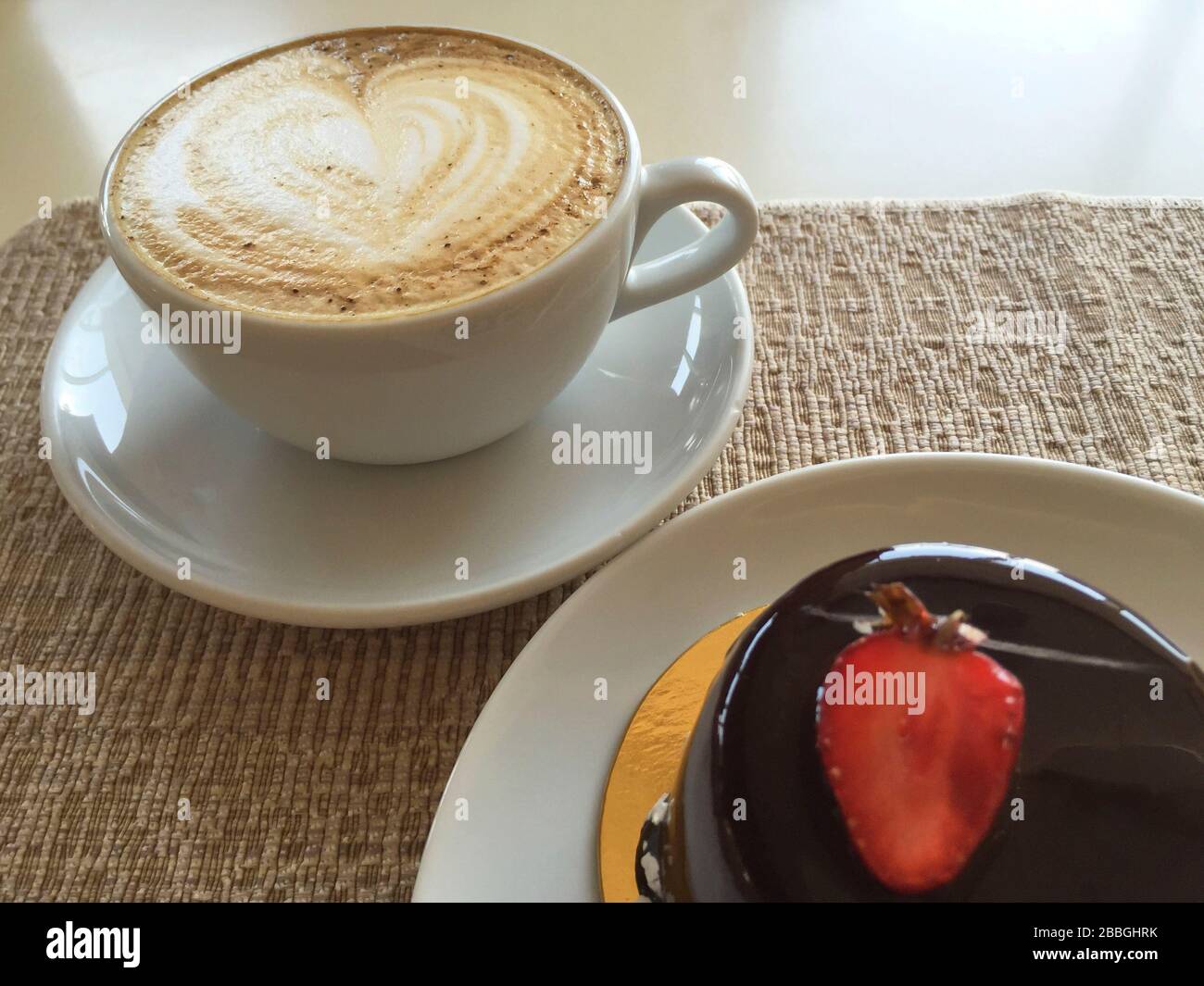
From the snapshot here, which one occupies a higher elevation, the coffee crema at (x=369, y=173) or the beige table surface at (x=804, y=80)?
the coffee crema at (x=369, y=173)

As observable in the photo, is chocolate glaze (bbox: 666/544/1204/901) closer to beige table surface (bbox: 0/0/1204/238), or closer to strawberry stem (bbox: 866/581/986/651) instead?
strawberry stem (bbox: 866/581/986/651)

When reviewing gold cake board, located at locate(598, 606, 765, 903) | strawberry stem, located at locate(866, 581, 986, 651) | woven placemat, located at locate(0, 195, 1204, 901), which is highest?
strawberry stem, located at locate(866, 581, 986, 651)

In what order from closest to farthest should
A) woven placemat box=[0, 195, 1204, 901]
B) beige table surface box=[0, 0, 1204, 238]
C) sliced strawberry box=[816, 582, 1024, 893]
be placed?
sliced strawberry box=[816, 582, 1024, 893] → woven placemat box=[0, 195, 1204, 901] → beige table surface box=[0, 0, 1204, 238]

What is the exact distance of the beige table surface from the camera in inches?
37.6

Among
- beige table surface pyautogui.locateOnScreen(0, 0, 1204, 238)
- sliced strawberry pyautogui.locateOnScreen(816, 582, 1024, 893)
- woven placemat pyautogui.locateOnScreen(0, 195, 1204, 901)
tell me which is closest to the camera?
sliced strawberry pyautogui.locateOnScreen(816, 582, 1024, 893)

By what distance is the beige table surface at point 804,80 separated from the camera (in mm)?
956

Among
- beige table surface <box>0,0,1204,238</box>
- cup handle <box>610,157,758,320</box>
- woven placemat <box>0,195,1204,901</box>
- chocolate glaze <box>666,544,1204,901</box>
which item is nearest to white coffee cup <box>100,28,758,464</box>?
cup handle <box>610,157,758,320</box>

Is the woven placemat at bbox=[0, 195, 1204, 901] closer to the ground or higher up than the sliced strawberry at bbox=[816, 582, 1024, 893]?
closer to the ground

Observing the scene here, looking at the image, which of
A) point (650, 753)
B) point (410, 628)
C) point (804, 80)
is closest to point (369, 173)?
point (410, 628)

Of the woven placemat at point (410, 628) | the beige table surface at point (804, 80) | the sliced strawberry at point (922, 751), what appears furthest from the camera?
the beige table surface at point (804, 80)

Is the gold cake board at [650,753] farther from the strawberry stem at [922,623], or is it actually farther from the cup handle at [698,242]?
the cup handle at [698,242]

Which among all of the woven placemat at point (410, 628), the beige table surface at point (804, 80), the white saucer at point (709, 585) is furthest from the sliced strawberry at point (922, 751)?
the beige table surface at point (804, 80)

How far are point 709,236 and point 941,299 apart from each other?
212 millimetres

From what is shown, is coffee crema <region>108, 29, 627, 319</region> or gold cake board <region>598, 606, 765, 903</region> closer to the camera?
gold cake board <region>598, 606, 765, 903</region>
